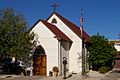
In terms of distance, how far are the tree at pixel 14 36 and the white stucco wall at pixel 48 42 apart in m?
1.04

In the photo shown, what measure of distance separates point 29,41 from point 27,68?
331cm

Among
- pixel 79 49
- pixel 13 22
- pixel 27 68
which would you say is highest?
→ pixel 13 22

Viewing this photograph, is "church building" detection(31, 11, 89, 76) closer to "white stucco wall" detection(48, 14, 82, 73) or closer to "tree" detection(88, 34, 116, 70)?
"white stucco wall" detection(48, 14, 82, 73)

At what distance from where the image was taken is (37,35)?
3481 centimetres

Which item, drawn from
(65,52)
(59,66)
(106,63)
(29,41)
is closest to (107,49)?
(106,63)

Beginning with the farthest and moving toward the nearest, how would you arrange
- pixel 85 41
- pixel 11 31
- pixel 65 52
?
pixel 85 41 → pixel 65 52 → pixel 11 31

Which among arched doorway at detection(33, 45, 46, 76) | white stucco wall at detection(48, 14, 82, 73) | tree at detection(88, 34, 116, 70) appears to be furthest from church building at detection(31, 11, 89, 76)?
tree at detection(88, 34, 116, 70)

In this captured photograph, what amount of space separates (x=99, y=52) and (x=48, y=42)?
8.16m

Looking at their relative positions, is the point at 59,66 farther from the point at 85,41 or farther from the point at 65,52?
the point at 85,41

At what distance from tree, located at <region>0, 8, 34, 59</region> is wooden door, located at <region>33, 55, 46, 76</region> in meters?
1.51

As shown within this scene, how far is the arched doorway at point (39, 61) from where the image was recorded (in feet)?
113

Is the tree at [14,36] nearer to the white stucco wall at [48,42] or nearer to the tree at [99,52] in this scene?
the white stucco wall at [48,42]

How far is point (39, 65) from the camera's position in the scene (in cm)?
3472

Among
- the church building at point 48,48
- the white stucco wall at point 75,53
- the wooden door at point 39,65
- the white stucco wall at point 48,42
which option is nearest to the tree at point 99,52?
the white stucco wall at point 75,53
